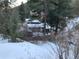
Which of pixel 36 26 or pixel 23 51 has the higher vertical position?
pixel 36 26

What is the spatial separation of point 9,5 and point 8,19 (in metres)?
0.41

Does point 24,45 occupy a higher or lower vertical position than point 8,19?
lower

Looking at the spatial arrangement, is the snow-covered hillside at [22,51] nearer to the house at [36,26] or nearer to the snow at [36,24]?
the house at [36,26]

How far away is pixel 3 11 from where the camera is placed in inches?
260

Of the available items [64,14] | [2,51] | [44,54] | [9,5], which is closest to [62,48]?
[44,54]

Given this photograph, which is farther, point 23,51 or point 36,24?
point 36,24

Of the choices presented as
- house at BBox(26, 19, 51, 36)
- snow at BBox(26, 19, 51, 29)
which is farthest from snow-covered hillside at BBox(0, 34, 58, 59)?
snow at BBox(26, 19, 51, 29)

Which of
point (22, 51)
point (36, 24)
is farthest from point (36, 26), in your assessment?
point (22, 51)

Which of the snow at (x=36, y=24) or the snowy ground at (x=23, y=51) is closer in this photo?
the snowy ground at (x=23, y=51)

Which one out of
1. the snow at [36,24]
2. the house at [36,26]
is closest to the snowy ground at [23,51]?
the house at [36,26]

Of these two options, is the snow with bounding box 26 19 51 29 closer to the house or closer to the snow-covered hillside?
the house

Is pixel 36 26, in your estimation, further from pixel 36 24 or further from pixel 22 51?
pixel 22 51

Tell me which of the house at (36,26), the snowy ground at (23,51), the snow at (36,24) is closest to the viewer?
the snowy ground at (23,51)

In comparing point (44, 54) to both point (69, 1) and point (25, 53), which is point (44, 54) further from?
point (69, 1)
